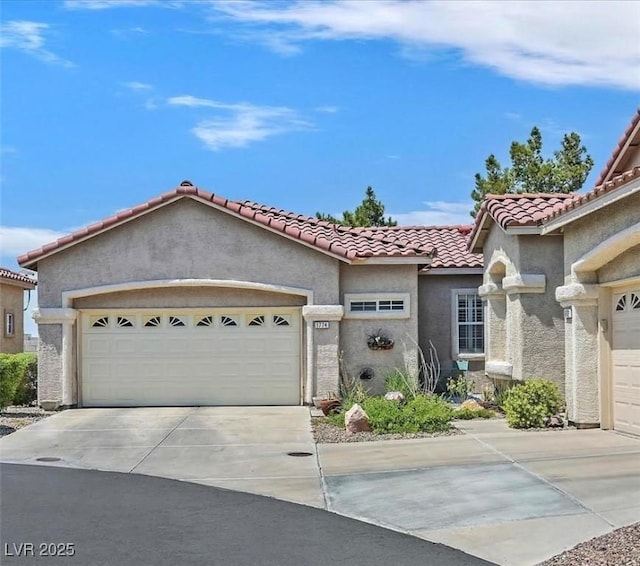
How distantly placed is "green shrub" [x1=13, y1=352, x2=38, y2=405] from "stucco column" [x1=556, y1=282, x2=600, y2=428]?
11.7m

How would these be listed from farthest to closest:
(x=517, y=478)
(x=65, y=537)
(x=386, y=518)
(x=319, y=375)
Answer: (x=319, y=375)
(x=517, y=478)
(x=386, y=518)
(x=65, y=537)

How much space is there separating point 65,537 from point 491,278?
1235 cm

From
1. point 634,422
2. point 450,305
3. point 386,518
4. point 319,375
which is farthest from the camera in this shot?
point 450,305

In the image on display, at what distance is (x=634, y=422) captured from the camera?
1327 cm

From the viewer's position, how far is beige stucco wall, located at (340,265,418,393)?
1831cm

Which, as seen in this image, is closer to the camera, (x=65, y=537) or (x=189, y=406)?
(x=65, y=537)

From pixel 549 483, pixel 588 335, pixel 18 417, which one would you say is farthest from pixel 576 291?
pixel 18 417

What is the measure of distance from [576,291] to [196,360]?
319 inches

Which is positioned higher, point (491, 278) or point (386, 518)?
point (491, 278)

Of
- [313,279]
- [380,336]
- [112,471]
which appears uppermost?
[313,279]

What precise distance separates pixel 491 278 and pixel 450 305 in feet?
7.31

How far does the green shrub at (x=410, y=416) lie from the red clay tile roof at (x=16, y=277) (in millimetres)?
14859

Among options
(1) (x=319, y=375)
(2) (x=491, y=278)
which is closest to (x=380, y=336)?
(1) (x=319, y=375)

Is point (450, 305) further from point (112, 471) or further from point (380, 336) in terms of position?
point (112, 471)
